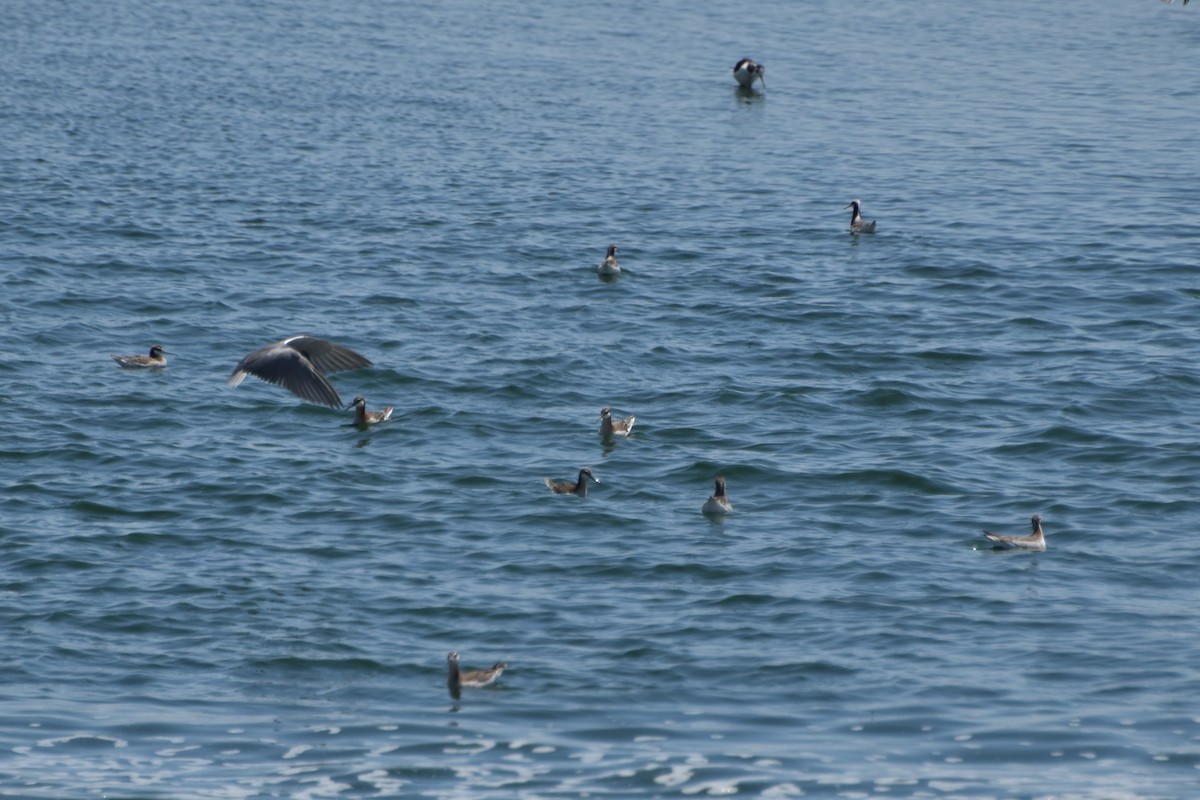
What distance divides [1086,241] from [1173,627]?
19165 mm

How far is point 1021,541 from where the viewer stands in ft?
71.3

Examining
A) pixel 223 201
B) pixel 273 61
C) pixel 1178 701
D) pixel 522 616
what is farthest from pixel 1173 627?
pixel 273 61

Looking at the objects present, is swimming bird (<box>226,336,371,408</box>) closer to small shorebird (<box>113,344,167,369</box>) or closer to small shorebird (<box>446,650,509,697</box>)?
small shorebird (<box>446,650,509,697</box>)

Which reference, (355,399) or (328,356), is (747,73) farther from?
(328,356)

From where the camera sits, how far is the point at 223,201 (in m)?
39.7

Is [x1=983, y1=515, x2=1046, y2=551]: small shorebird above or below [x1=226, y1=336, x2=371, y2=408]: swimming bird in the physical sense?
below

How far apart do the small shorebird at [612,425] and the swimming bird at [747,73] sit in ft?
91.4

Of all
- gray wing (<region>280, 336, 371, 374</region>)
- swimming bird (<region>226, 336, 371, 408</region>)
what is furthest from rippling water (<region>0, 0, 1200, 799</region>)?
swimming bird (<region>226, 336, 371, 408</region>)

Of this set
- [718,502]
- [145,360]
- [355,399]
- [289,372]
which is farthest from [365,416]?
[718,502]

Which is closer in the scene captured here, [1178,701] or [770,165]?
[1178,701]

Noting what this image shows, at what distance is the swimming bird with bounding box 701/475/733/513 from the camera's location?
76.0 feet

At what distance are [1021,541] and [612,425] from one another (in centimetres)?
664

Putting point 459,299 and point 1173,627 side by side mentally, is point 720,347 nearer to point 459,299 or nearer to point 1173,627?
point 459,299

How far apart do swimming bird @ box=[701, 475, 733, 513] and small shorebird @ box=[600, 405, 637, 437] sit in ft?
9.13
